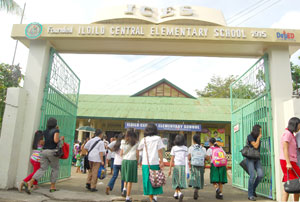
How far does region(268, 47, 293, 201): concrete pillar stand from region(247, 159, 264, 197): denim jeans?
0.37 m

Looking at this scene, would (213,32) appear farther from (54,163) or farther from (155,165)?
(54,163)

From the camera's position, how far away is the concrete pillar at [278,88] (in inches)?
226

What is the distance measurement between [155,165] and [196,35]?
3.50 m

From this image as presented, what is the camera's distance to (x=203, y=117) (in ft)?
57.8

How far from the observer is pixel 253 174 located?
18.9ft

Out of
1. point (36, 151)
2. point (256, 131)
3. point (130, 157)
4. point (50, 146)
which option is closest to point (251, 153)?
point (256, 131)

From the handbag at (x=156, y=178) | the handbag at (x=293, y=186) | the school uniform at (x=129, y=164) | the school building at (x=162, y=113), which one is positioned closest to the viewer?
the handbag at (x=293, y=186)

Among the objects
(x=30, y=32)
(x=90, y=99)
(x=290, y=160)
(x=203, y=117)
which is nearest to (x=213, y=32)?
(x=290, y=160)

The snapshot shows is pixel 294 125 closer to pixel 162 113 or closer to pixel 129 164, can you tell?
pixel 129 164

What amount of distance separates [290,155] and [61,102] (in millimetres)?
6228

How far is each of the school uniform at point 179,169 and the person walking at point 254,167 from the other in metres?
Answer: 1.60

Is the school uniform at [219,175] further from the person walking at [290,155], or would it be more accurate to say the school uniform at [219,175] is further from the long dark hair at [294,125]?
the long dark hair at [294,125]

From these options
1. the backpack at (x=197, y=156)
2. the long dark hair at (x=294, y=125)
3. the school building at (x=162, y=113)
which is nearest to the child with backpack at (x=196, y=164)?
the backpack at (x=197, y=156)

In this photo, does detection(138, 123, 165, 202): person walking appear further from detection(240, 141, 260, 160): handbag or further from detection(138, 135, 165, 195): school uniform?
detection(240, 141, 260, 160): handbag
